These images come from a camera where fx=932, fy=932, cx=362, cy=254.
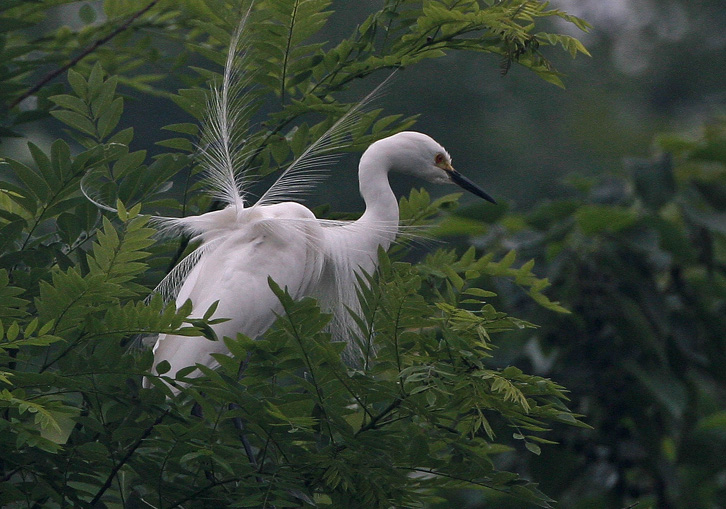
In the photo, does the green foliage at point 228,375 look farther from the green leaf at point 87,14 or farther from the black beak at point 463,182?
the green leaf at point 87,14

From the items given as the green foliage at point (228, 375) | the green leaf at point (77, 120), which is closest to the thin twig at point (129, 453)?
the green foliage at point (228, 375)

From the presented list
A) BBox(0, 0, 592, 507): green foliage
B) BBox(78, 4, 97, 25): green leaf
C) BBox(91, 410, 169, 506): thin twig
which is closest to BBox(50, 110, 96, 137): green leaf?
BBox(0, 0, 592, 507): green foliage

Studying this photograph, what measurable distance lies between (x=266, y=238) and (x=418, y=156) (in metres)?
0.40

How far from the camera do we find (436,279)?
1825 mm

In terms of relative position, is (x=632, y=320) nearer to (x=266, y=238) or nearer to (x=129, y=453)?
(x=266, y=238)

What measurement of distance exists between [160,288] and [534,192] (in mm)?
10802

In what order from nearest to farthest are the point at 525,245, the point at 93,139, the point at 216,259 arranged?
the point at 93,139
the point at 216,259
the point at 525,245

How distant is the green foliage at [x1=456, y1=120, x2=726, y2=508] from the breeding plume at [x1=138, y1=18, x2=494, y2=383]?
124 cm

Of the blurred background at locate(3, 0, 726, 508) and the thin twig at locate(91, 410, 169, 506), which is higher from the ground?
the thin twig at locate(91, 410, 169, 506)

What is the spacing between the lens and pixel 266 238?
2.05 meters

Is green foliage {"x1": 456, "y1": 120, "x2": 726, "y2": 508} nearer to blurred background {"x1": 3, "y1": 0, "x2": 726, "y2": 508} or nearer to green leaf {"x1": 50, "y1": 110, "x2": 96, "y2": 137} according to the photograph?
blurred background {"x1": 3, "y1": 0, "x2": 726, "y2": 508}

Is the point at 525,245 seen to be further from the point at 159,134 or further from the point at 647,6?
the point at 647,6

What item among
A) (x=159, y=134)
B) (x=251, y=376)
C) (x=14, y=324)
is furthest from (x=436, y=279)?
(x=159, y=134)

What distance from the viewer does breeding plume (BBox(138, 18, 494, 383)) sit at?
1.93m
